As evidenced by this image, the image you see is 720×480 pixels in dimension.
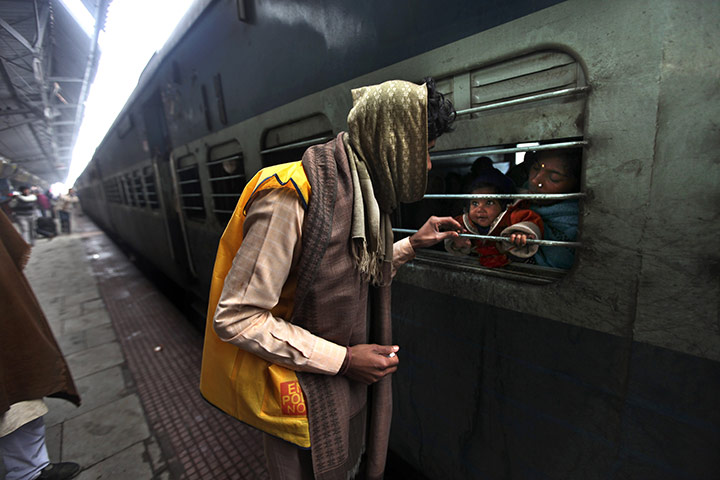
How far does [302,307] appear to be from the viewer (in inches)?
39.5

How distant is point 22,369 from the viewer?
1.84m

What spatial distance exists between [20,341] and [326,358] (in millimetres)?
2179

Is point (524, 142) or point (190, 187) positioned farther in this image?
point (190, 187)

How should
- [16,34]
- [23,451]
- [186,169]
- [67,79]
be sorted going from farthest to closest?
[67,79] → [186,169] → [16,34] → [23,451]

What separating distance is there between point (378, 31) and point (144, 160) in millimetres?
7202

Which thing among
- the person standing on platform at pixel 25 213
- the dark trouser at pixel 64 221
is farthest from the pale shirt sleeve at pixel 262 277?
the dark trouser at pixel 64 221

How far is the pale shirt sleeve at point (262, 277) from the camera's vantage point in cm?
88

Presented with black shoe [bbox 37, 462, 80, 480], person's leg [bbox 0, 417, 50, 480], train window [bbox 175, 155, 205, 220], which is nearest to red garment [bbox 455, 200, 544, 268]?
person's leg [bbox 0, 417, 50, 480]

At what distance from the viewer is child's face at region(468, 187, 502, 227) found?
1498 mm

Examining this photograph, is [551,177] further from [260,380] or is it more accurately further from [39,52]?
[39,52]

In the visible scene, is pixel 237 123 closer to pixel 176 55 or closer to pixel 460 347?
pixel 176 55

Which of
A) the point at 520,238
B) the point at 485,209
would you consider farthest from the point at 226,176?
the point at 520,238

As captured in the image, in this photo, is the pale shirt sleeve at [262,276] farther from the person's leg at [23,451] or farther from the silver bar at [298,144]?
the person's leg at [23,451]

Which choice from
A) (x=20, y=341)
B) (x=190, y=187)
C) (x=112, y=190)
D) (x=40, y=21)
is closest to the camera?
(x=20, y=341)
